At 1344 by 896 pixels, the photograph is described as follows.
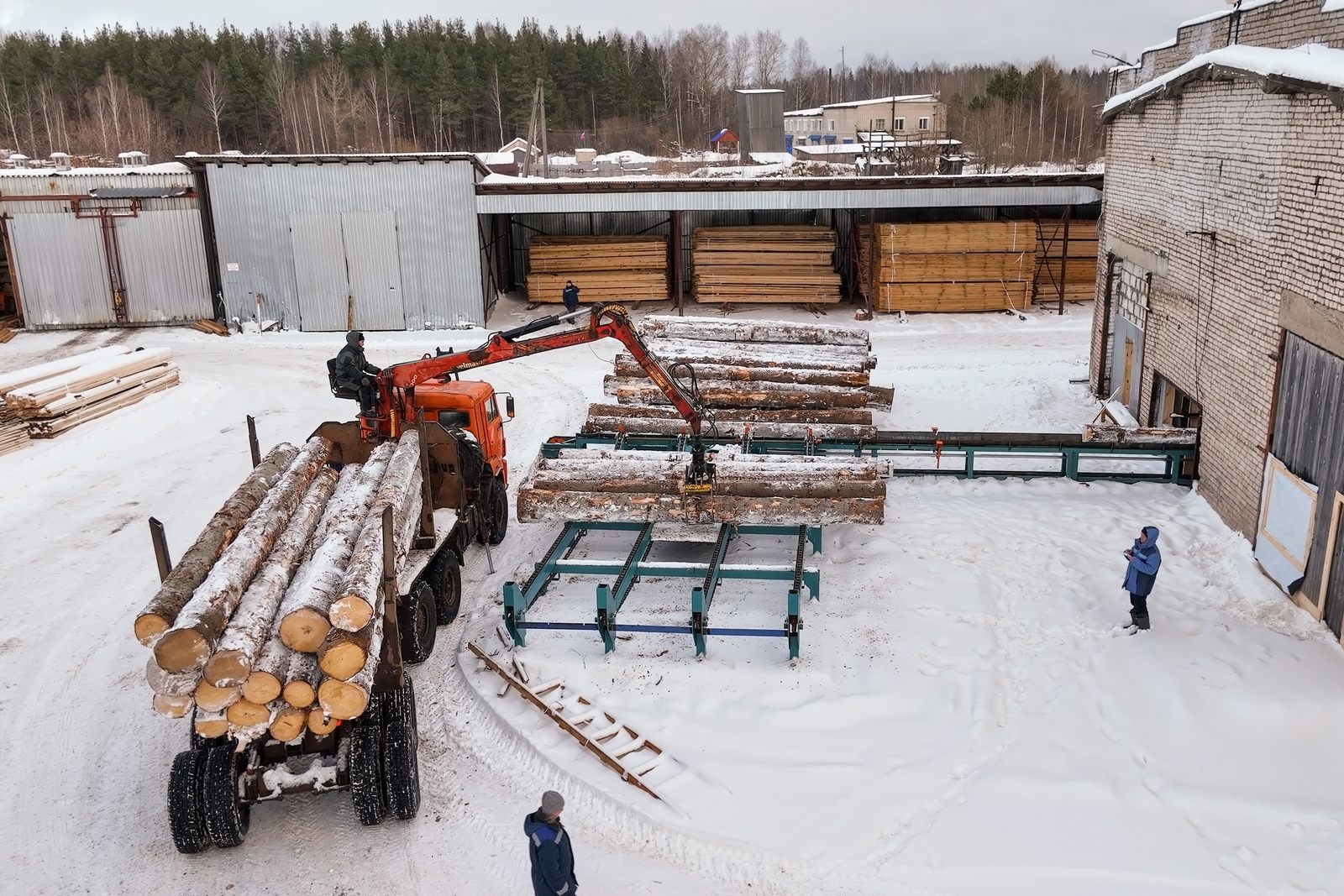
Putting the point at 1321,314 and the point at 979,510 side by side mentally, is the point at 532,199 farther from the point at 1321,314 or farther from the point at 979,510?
the point at 1321,314

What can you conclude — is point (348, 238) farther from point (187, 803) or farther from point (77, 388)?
point (187, 803)

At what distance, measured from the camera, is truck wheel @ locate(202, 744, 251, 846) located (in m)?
7.57

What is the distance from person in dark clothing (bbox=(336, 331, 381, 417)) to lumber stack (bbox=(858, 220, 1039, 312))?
1730 centimetres

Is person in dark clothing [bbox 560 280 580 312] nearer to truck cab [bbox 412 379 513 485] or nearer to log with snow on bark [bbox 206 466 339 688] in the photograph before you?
truck cab [bbox 412 379 513 485]

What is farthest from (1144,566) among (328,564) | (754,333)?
(754,333)

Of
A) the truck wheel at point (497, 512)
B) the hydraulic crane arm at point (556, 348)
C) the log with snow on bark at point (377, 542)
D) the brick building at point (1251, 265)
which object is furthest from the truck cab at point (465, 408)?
the brick building at point (1251, 265)

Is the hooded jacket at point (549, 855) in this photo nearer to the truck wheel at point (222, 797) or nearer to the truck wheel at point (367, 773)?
the truck wheel at point (367, 773)

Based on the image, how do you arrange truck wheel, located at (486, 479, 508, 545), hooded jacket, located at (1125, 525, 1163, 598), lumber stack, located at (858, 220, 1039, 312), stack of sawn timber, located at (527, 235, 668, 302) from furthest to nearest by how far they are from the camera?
stack of sawn timber, located at (527, 235, 668, 302)
lumber stack, located at (858, 220, 1039, 312)
truck wheel, located at (486, 479, 508, 545)
hooded jacket, located at (1125, 525, 1163, 598)

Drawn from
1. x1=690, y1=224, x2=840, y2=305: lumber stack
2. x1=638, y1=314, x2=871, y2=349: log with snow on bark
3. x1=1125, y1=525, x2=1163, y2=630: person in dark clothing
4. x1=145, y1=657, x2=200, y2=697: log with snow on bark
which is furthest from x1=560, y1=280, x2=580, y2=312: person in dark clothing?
x1=145, y1=657, x2=200, y2=697: log with snow on bark

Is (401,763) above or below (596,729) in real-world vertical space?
above

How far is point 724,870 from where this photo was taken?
24.5ft

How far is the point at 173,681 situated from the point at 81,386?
14.1 metres

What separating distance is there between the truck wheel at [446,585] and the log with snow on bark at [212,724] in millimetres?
3474

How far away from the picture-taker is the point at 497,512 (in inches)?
520
